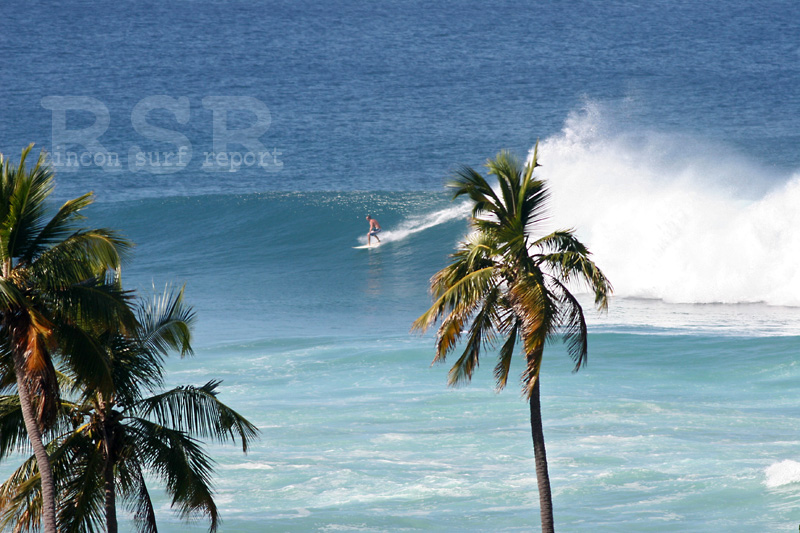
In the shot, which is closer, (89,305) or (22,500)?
(89,305)

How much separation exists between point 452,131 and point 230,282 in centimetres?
3002

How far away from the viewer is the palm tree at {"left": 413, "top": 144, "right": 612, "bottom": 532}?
8.57m

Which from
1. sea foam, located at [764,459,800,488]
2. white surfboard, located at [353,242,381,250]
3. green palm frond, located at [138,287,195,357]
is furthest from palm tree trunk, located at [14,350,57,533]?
white surfboard, located at [353,242,381,250]

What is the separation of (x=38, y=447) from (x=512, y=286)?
422 centimetres

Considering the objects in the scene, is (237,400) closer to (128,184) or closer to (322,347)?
(322,347)

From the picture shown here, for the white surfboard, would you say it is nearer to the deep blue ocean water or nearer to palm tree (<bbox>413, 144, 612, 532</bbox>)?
the deep blue ocean water

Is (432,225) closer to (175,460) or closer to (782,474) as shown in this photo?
(782,474)

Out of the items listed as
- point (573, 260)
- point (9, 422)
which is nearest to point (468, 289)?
point (573, 260)

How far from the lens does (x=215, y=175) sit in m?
51.1

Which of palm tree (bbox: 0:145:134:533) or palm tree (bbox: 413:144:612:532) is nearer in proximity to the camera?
palm tree (bbox: 0:145:134:533)

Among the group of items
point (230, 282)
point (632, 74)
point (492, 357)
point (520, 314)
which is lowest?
point (520, 314)

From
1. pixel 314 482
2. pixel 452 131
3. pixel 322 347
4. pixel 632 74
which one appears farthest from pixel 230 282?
pixel 632 74

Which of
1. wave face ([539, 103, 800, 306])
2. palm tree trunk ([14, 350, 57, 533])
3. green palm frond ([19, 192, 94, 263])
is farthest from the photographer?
wave face ([539, 103, 800, 306])

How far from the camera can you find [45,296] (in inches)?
292
